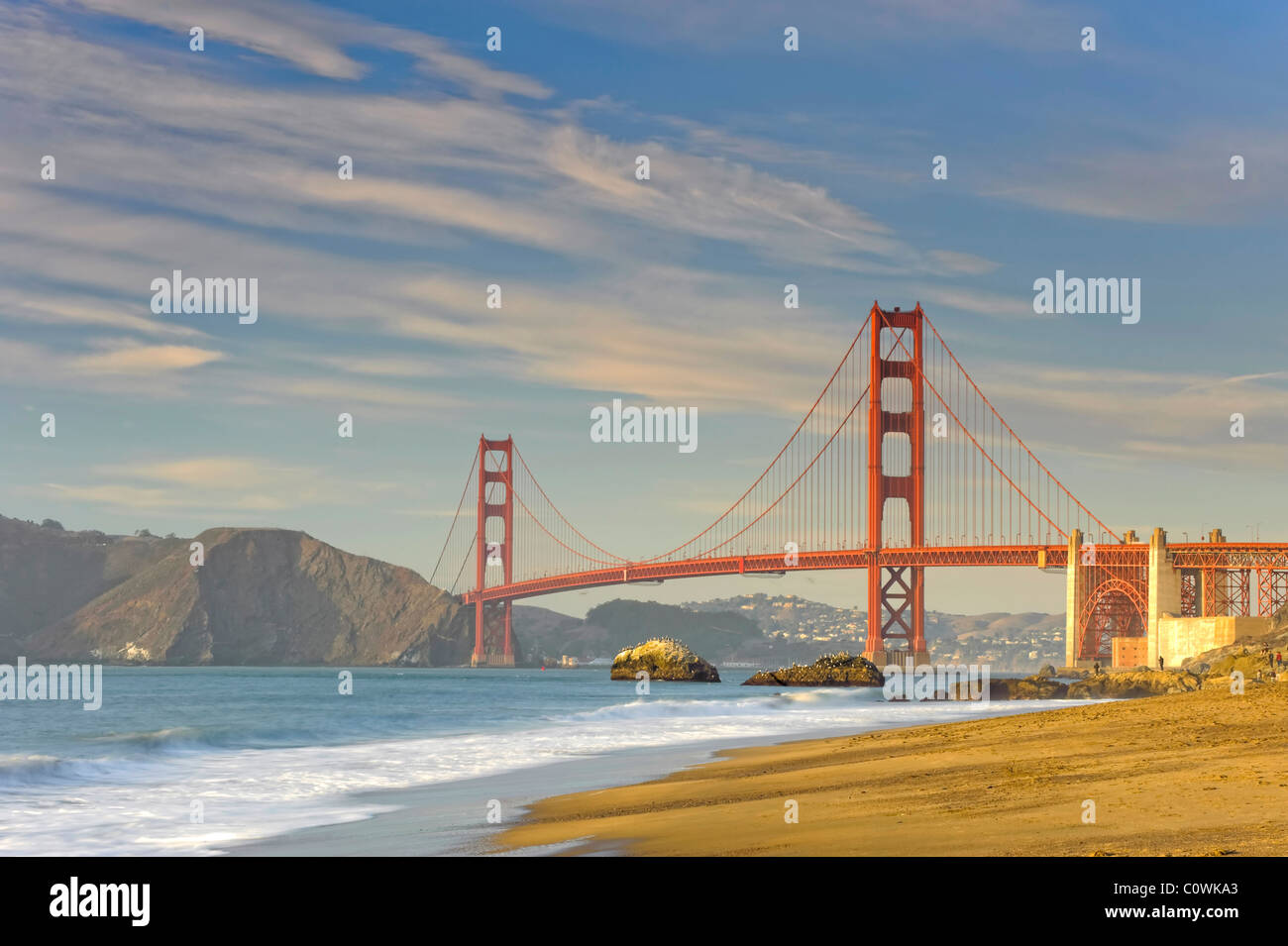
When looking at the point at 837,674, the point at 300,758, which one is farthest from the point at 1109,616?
the point at 300,758

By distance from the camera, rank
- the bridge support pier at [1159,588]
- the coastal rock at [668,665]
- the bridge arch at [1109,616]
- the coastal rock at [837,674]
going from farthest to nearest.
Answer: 1. the coastal rock at [668,665]
2. the bridge arch at [1109,616]
3. the bridge support pier at [1159,588]
4. the coastal rock at [837,674]

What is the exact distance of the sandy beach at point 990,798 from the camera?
34.4 feet

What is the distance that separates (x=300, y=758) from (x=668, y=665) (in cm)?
7216

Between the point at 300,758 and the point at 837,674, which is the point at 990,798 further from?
the point at 837,674

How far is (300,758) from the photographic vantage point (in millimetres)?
28125

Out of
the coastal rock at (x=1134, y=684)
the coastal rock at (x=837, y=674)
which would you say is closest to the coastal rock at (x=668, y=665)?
the coastal rock at (x=837, y=674)

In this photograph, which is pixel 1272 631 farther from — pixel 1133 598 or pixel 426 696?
pixel 426 696

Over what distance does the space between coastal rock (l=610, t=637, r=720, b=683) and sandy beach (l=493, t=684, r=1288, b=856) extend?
249ft

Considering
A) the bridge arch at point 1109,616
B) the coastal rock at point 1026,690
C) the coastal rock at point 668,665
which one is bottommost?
the coastal rock at point 668,665

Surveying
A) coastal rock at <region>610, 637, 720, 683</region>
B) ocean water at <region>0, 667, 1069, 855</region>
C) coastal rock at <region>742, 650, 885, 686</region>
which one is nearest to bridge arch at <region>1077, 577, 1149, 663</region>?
coastal rock at <region>742, 650, 885, 686</region>

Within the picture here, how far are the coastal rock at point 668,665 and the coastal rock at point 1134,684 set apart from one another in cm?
3434

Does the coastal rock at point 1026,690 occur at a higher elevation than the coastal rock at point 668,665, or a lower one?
higher

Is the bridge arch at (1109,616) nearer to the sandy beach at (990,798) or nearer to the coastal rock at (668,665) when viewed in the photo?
the coastal rock at (668,665)
